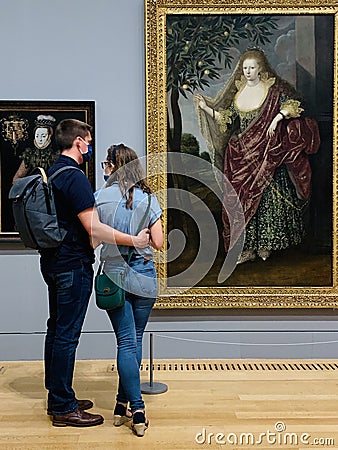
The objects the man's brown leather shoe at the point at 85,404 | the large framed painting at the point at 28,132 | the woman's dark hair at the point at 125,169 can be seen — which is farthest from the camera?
the large framed painting at the point at 28,132

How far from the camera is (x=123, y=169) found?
435cm

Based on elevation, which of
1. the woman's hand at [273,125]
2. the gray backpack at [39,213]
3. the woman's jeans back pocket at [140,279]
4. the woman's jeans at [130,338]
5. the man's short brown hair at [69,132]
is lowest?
the woman's jeans at [130,338]

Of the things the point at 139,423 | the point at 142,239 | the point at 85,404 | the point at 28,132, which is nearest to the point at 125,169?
the point at 142,239

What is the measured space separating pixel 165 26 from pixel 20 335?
289 centimetres

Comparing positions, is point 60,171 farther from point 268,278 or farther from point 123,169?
point 268,278

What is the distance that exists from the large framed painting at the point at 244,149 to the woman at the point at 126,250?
170cm

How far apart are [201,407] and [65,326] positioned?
3.75ft

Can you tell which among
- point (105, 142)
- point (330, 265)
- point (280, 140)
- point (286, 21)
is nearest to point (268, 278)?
point (330, 265)

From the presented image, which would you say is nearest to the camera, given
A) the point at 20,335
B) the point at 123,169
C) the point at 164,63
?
the point at 123,169

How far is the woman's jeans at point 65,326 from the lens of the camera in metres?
4.46

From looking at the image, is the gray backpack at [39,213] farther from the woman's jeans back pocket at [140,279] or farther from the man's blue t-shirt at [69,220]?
the woman's jeans back pocket at [140,279]

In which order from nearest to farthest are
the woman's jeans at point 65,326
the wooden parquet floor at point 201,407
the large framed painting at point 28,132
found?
the wooden parquet floor at point 201,407, the woman's jeans at point 65,326, the large framed painting at point 28,132

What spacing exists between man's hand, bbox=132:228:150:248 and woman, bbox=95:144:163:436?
3cm

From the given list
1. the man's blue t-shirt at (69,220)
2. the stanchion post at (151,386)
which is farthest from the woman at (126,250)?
the stanchion post at (151,386)
